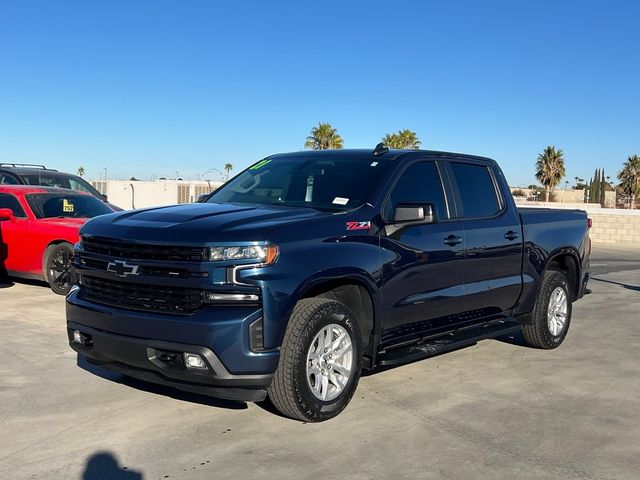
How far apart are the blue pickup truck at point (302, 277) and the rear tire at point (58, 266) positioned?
4590 mm

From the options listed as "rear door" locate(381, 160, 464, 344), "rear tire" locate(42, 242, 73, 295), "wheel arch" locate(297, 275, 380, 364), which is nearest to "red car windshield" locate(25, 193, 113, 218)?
"rear tire" locate(42, 242, 73, 295)

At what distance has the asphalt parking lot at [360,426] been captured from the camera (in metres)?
4.10

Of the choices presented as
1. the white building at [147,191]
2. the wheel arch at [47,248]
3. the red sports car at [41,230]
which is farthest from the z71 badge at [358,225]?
the white building at [147,191]

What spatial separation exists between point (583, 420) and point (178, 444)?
291 centimetres

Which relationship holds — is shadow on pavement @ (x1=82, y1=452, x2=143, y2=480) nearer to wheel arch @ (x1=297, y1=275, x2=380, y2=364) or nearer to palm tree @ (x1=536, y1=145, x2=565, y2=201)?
wheel arch @ (x1=297, y1=275, x2=380, y2=364)

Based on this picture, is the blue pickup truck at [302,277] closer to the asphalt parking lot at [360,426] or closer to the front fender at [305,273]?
the front fender at [305,273]

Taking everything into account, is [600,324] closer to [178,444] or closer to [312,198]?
[312,198]

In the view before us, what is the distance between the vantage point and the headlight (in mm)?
4355

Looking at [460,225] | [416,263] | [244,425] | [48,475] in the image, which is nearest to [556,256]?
[460,225]

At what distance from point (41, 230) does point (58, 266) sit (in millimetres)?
600

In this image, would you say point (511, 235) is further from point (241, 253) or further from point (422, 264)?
point (241, 253)

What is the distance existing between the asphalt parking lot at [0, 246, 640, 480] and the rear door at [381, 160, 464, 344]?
613 mm

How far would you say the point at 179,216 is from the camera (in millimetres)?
4863

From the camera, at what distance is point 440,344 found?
5766 mm
